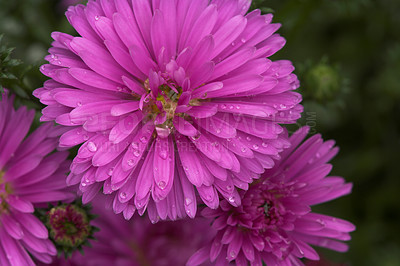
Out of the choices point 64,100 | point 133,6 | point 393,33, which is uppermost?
point 133,6

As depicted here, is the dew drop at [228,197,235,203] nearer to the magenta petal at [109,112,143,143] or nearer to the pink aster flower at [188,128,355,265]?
the pink aster flower at [188,128,355,265]

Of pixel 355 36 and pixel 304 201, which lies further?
pixel 355 36

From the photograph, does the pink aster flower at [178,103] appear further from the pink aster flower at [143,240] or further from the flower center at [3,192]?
the pink aster flower at [143,240]

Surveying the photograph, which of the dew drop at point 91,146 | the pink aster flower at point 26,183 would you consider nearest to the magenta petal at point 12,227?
the pink aster flower at point 26,183

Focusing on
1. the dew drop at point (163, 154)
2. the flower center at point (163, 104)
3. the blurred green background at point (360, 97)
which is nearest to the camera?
the dew drop at point (163, 154)

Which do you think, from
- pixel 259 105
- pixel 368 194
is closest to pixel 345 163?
pixel 368 194

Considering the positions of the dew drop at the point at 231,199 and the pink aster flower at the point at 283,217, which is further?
the pink aster flower at the point at 283,217

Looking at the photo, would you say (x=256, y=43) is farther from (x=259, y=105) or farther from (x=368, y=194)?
(x=368, y=194)
